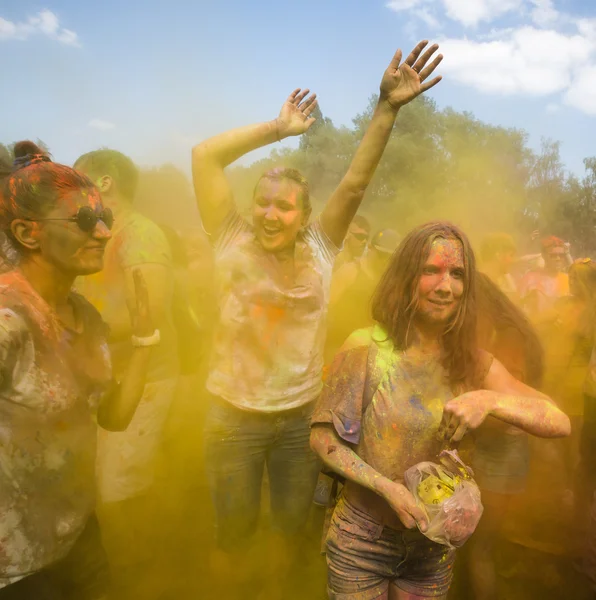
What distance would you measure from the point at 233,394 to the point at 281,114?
150cm

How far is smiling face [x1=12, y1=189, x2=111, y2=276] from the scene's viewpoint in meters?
1.71

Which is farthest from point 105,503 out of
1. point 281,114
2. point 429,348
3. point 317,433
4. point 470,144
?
point 470,144

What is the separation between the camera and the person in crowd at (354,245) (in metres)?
4.66

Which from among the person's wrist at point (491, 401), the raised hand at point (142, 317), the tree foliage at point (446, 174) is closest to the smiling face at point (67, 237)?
the raised hand at point (142, 317)

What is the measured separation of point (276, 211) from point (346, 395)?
3.71 feet

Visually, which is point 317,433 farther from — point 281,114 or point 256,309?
point 281,114

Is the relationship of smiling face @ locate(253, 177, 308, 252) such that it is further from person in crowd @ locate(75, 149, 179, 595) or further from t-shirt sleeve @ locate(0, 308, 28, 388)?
t-shirt sleeve @ locate(0, 308, 28, 388)

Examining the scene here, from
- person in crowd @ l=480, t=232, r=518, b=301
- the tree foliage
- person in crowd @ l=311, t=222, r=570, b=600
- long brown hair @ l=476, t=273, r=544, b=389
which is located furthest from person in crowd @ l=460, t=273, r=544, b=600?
the tree foliage

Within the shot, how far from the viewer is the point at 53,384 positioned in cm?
162

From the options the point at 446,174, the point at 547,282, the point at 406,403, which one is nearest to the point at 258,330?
the point at 406,403

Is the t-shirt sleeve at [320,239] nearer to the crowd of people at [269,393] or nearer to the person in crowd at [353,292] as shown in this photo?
the crowd of people at [269,393]

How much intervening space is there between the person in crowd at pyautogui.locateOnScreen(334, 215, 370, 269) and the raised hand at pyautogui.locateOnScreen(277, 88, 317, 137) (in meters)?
1.92

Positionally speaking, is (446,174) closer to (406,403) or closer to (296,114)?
(296,114)

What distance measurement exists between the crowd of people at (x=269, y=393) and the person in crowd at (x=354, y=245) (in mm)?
134
